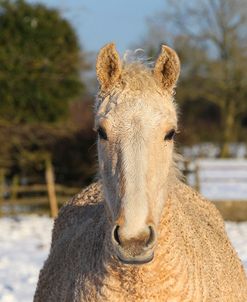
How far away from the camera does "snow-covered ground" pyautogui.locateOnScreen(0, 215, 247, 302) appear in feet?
24.6

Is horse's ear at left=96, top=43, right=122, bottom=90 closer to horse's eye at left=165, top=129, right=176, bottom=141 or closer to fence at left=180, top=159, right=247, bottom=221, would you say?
horse's eye at left=165, top=129, right=176, bottom=141

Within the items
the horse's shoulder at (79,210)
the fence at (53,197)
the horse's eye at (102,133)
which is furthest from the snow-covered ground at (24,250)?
the horse's eye at (102,133)

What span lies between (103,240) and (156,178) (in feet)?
2.11

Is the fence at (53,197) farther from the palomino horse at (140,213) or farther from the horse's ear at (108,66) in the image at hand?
the horse's ear at (108,66)

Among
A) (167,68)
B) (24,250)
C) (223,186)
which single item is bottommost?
(167,68)

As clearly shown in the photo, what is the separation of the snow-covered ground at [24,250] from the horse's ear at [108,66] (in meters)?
4.28

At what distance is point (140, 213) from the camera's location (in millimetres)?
2756

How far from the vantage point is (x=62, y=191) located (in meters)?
16.0

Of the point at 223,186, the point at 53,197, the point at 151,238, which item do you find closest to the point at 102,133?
the point at 151,238

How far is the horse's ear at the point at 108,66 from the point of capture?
3.23 metres

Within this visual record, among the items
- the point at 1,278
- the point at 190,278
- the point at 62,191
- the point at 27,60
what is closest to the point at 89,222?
the point at 190,278

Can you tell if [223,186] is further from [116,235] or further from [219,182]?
[116,235]

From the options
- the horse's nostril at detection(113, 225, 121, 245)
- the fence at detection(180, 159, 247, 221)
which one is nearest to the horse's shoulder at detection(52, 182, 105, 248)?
the horse's nostril at detection(113, 225, 121, 245)

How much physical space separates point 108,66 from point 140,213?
2.78 feet
